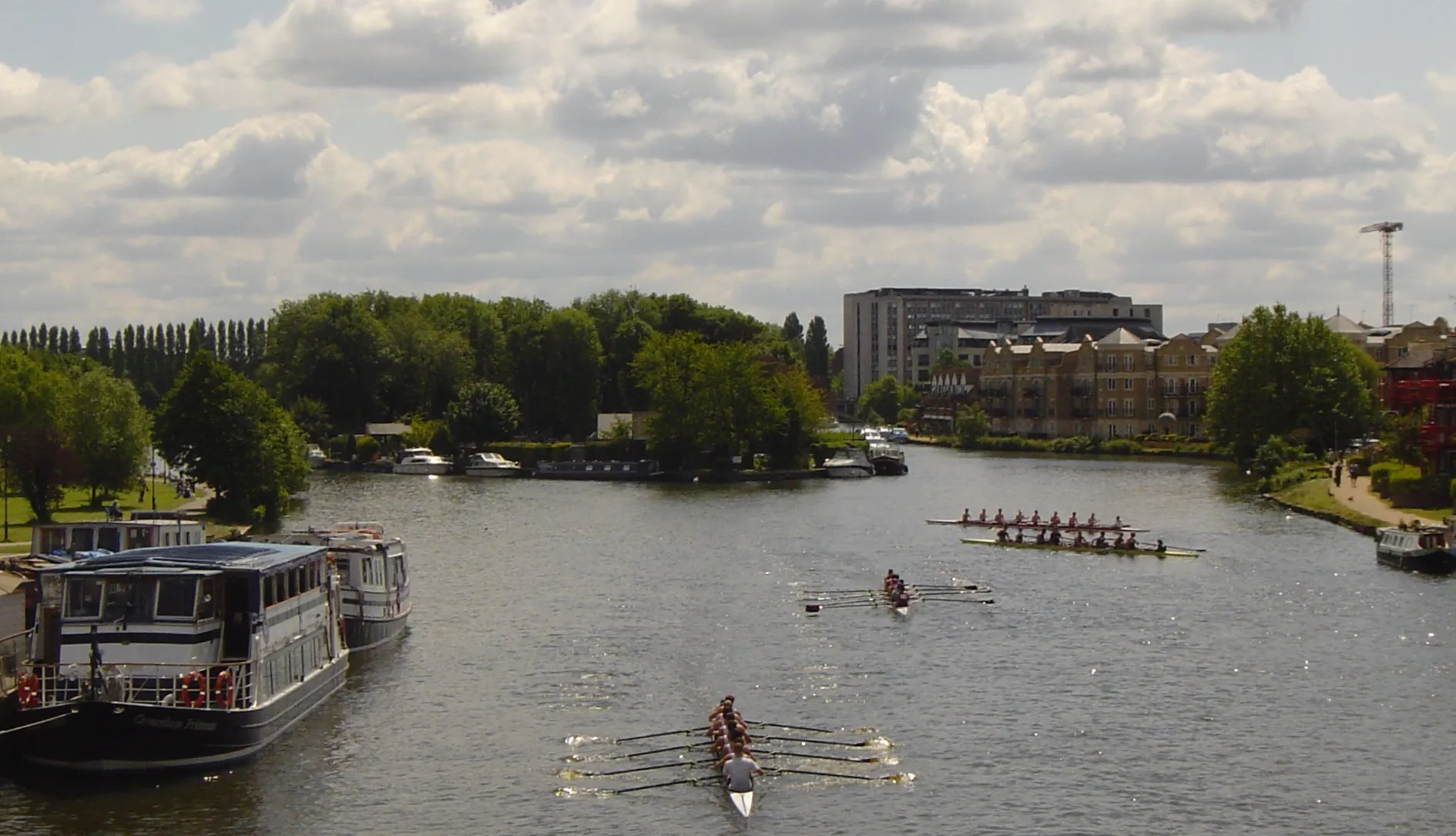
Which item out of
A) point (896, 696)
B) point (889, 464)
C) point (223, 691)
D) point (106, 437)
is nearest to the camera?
point (223, 691)

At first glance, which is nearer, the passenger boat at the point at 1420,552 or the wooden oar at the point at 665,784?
the wooden oar at the point at 665,784

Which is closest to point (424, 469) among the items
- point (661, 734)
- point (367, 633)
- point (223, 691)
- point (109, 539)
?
point (109, 539)

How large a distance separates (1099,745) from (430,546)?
50045 mm

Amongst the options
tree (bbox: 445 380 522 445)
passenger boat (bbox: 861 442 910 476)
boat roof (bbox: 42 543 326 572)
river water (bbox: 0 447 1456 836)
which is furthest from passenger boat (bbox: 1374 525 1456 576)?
tree (bbox: 445 380 522 445)

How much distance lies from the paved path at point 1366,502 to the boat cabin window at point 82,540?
2434 inches

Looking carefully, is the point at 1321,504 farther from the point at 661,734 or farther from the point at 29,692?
the point at 29,692

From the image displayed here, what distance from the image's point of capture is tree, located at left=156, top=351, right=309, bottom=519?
3725 inches

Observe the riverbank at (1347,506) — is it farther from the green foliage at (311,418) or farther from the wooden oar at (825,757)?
the green foliage at (311,418)

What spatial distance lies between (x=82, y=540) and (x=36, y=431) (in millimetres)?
31940

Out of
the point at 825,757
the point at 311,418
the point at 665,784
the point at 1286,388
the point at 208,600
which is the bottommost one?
the point at 665,784

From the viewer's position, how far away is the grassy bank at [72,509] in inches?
3022

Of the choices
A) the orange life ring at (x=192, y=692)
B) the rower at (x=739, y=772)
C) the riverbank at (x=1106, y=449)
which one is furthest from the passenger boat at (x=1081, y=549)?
the riverbank at (x=1106, y=449)

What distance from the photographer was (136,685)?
126ft

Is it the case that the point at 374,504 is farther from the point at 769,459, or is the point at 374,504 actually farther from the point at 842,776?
the point at 842,776
